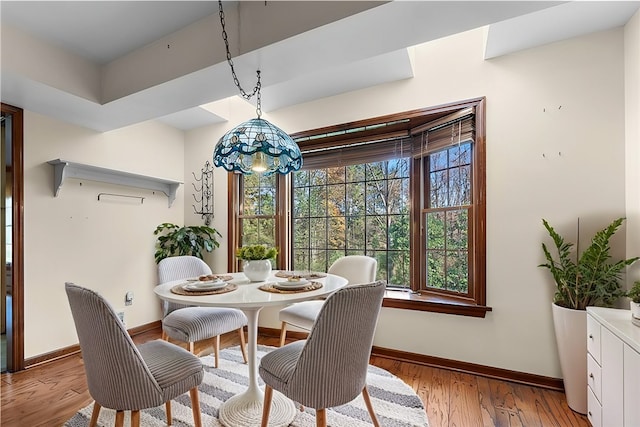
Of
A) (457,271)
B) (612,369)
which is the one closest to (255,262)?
(457,271)

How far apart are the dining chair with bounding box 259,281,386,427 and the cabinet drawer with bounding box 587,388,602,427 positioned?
4.35 feet

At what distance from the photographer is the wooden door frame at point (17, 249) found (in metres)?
2.45

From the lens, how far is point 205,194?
374 centimetres

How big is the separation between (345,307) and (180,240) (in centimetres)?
261

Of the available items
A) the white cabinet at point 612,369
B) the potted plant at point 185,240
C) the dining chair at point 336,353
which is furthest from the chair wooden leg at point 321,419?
the potted plant at point 185,240

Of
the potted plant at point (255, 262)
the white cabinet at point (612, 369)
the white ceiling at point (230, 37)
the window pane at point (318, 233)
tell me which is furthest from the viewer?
the window pane at point (318, 233)

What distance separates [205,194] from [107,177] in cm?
99

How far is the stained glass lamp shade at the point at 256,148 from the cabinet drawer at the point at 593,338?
1938 mm

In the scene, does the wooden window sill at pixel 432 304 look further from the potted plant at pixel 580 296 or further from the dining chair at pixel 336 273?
the potted plant at pixel 580 296

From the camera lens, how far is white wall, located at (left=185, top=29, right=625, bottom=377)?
6.79ft

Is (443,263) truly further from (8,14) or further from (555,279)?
(8,14)

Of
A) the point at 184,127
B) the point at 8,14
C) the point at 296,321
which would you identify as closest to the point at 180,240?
the point at 184,127

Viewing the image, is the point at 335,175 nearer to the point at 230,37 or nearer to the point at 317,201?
the point at 317,201

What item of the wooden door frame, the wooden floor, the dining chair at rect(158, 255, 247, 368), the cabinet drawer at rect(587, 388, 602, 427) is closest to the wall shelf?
the wooden door frame
